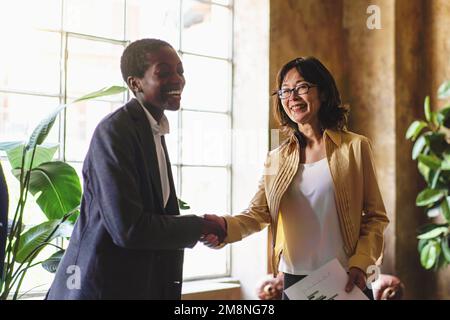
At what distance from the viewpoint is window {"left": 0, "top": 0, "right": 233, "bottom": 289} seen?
246 centimetres

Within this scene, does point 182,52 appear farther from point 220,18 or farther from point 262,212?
point 262,212

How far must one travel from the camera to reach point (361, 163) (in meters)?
1.73

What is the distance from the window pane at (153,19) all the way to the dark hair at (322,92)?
118 centimetres

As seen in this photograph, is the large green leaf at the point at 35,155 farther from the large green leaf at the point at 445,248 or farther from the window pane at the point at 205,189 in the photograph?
the large green leaf at the point at 445,248

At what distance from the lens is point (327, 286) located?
1625 millimetres

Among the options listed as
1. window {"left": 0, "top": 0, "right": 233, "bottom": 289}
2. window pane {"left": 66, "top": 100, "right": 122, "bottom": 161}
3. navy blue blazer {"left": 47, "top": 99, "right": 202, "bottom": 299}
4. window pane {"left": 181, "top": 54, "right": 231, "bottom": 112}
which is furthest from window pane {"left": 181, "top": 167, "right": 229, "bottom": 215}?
navy blue blazer {"left": 47, "top": 99, "right": 202, "bottom": 299}

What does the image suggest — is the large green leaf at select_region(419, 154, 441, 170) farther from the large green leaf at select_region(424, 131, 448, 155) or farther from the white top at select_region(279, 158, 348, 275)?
the white top at select_region(279, 158, 348, 275)

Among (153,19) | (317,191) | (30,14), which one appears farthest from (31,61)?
(317,191)

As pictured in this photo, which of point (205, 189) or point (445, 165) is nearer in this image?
point (445, 165)

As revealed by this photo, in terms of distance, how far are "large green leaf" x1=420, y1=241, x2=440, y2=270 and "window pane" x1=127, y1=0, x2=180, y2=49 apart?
5.20ft

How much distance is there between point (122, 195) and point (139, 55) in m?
0.43

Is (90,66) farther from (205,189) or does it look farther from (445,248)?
(445,248)

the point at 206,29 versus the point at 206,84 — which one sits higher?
the point at 206,29
